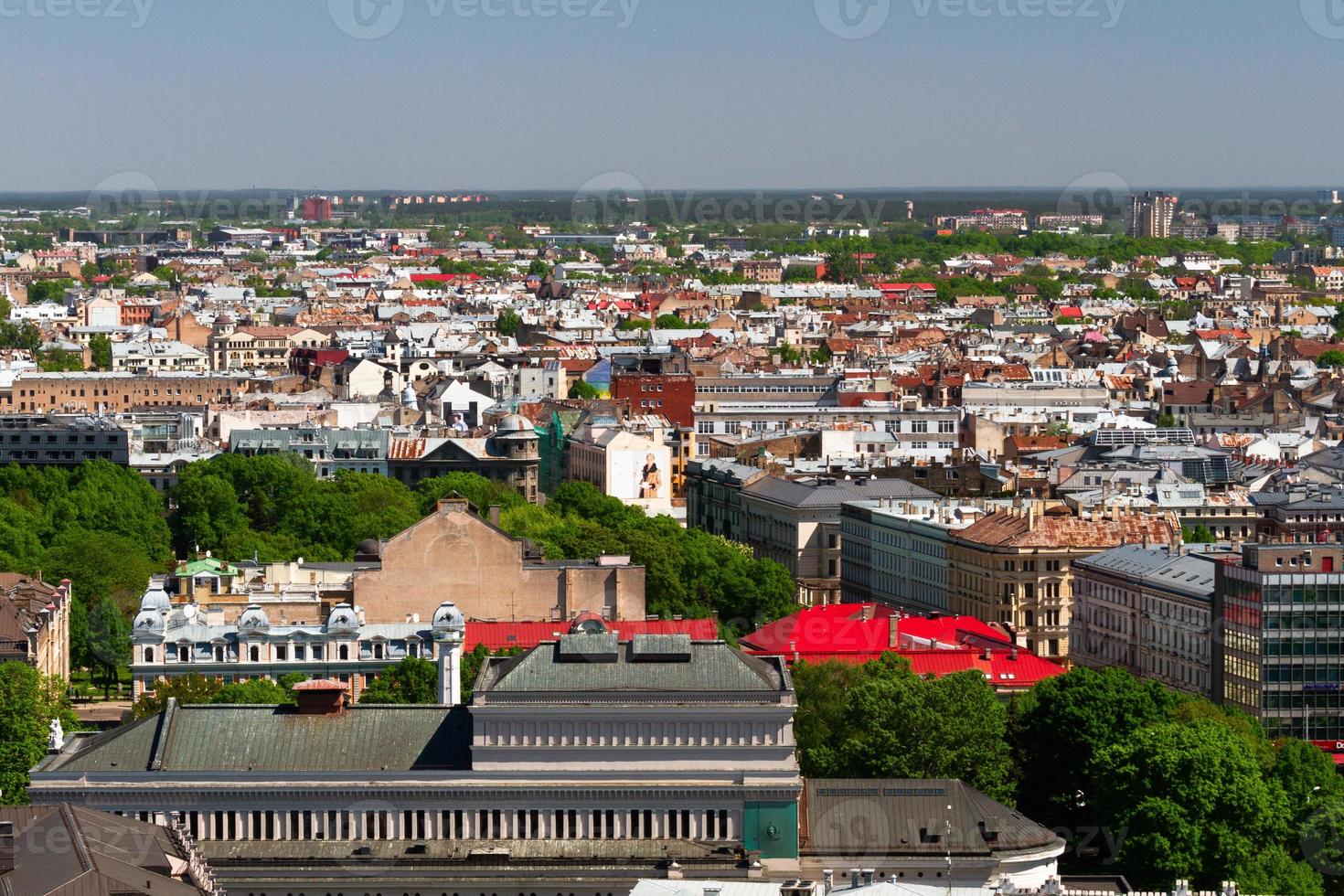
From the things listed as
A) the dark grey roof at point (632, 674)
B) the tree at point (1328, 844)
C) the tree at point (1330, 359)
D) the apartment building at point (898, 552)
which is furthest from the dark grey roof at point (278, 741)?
the tree at point (1330, 359)

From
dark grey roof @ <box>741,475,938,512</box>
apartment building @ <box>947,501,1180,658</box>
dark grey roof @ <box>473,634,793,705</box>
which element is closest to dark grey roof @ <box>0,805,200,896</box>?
dark grey roof @ <box>473,634,793,705</box>

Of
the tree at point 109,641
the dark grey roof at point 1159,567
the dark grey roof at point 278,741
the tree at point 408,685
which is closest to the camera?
the dark grey roof at point 278,741

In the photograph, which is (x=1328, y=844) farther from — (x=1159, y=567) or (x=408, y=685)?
(x=1159, y=567)

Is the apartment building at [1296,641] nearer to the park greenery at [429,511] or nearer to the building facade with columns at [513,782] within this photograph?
the park greenery at [429,511]

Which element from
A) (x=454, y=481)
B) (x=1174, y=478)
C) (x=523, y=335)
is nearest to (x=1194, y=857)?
(x=1174, y=478)

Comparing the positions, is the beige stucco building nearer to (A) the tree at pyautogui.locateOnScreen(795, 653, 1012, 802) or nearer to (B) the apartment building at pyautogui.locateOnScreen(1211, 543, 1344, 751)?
(B) the apartment building at pyautogui.locateOnScreen(1211, 543, 1344, 751)

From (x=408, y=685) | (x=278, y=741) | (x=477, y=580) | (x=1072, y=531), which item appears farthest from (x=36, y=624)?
(x=1072, y=531)
